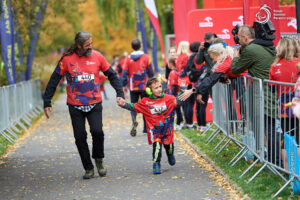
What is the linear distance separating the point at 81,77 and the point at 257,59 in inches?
94.7

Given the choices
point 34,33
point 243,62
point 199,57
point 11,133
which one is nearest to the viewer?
point 243,62

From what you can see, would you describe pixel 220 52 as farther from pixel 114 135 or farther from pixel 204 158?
pixel 114 135

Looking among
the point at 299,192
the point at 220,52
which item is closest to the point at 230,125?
the point at 220,52

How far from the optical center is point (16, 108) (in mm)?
15727

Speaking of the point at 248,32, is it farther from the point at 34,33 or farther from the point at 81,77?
the point at 34,33

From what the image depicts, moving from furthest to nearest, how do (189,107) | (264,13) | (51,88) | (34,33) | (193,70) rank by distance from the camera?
(34,33), (189,107), (193,70), (264,13), (51,88)

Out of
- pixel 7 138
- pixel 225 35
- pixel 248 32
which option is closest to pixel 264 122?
pixel 248 32

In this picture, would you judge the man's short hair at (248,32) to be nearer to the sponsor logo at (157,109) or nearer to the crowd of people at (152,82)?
the crowd of people at (152,82)

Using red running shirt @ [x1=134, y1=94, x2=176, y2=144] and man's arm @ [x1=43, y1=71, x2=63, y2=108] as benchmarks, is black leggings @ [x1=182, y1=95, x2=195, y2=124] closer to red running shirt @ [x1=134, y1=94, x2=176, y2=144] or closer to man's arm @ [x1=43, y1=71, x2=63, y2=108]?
red running shirt @ [x1=134, y1=94, x2=176, y2=144]

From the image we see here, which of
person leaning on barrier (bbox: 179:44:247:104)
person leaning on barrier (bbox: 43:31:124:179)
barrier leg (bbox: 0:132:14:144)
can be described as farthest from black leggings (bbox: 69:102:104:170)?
barrier leg (bbox: 0:132:14:144)

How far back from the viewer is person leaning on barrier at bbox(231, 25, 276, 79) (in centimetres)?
751

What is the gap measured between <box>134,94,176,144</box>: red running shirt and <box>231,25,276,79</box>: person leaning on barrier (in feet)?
3.81

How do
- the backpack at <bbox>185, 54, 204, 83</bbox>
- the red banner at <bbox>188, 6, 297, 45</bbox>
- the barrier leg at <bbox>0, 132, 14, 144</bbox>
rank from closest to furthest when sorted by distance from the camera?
the backpack at <bbox>185, 54, 204, 83</bbox> → the barrier leg at <bbox>0, 132, 14, 144</bbox> → the red banner at <bbox>188, 6, 297, 45</bbox>

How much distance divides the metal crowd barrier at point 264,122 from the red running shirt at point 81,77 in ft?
6.78
